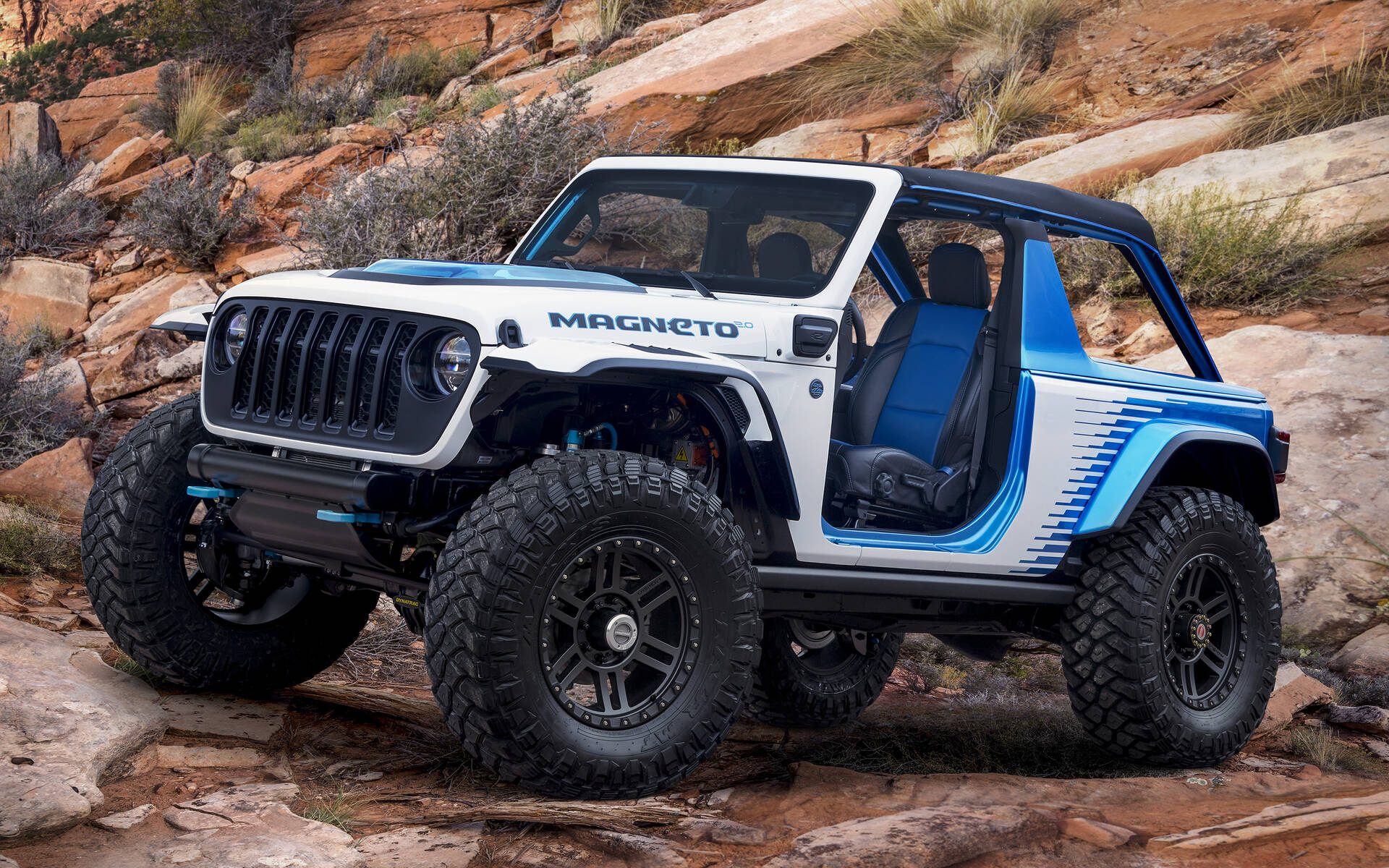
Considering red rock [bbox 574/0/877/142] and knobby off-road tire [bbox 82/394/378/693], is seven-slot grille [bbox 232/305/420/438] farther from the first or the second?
red rock [bbox 574/0/877/142]

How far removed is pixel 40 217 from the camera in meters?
13.2

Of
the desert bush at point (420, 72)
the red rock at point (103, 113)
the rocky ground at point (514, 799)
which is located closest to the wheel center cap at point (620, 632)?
the rocky ground at point (514, 799)

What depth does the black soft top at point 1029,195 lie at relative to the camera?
4.48 meters

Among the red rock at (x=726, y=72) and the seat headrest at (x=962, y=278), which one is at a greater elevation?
the red rock at (x=726, y=72)

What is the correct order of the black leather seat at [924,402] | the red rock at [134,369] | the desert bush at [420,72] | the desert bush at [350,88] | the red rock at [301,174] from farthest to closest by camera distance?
the desert bush at [420,72] < the desert bush at [350,88] < the red rock at [301,174] < the red rock at [134,369] < the black leather seat at [924,402]

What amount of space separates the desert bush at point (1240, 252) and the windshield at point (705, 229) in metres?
5.91

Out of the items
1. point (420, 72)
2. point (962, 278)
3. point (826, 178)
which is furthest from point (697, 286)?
point (420, 72)

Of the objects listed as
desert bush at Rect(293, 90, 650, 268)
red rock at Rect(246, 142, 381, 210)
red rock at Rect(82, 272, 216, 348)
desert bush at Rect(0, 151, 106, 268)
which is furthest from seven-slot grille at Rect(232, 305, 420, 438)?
desert bush at Rect(0, 151, 106, 268)

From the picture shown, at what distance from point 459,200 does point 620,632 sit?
24.3 feet

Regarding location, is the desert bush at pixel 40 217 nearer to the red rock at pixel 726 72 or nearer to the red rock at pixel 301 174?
the red rock at pixel 301 174

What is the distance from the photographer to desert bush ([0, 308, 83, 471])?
8.26 m

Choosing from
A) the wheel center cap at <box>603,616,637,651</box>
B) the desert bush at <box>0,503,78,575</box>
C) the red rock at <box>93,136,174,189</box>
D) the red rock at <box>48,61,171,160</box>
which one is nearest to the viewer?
the wheel center cap at <box>603,616,637,651</box>

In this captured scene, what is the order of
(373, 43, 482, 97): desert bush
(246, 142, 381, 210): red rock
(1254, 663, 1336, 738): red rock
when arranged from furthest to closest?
(373, 43, 482, 97): desert bush
(246, 142, 381, 210): red rock
(1254, 663, 1336, 738): red rock

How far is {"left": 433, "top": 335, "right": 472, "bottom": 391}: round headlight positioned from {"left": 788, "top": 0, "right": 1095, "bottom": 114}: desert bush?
1026 cm
